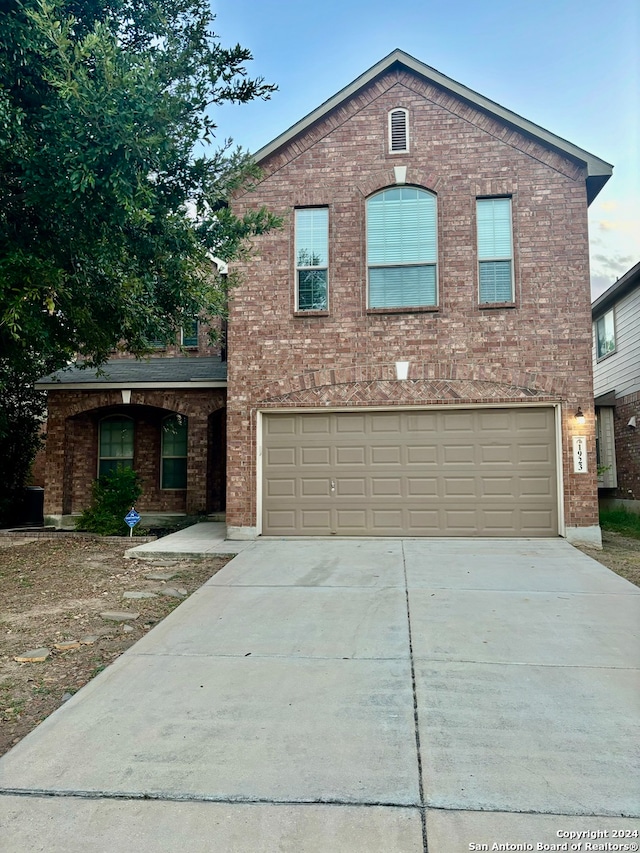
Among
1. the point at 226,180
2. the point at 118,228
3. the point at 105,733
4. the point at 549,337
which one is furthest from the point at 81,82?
the point at 549,337

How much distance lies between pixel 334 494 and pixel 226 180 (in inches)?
201

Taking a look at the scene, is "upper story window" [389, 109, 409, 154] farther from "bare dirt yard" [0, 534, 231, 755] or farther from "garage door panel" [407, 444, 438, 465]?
"bare dirt yard" [0, 534, 231, 755]

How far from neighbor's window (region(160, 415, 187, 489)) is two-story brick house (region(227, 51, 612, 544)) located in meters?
4.22

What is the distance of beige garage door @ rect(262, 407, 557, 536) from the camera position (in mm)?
9516

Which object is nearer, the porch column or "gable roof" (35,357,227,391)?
"gable roof" (35,357,227,391)

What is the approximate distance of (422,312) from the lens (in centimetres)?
964

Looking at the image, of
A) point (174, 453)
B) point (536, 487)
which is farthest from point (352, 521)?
point (174, 453)

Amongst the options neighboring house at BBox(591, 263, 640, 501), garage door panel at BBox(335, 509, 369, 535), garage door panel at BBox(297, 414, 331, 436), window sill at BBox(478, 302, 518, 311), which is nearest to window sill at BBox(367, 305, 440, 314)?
window sill at BBox(478, 302, 518, 311)

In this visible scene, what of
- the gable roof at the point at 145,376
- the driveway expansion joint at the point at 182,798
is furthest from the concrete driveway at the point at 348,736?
the gable roof at the point at 145,376

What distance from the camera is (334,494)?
9859mm

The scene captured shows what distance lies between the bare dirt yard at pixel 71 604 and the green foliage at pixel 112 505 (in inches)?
21.6

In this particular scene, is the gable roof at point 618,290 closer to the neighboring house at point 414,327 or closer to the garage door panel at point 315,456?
the neighboring house at point 414,327

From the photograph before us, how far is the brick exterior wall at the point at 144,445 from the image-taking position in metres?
12.9

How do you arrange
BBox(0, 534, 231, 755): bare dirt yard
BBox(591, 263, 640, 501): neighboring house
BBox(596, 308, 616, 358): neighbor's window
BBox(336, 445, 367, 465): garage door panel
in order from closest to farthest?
BBox(0, 534, 231, 755): bare dirt yard
BBox(336, 445, 367, 465): garage door panel
BBox(591, 263, 640, 501): neighboring house
BBox(596, 308, 616, 358): neighbor's window
